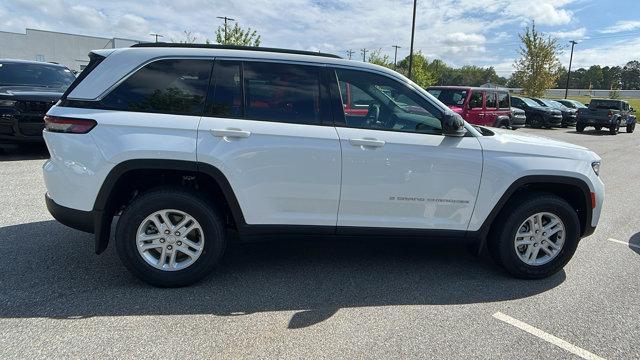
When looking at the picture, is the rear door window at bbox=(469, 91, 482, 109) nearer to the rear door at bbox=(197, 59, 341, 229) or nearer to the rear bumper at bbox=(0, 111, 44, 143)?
the rear door at bbox=(197, 59, 341, 229)

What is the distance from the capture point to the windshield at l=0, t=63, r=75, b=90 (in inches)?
359

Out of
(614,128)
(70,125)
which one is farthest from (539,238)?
(614,128)

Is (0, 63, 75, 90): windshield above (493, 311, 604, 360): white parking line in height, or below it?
above

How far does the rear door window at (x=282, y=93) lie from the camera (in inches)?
140

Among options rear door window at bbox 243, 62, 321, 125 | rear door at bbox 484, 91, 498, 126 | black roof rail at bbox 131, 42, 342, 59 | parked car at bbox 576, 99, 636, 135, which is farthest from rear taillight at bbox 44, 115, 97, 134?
parked car at bbox 576, 99, 636, 135

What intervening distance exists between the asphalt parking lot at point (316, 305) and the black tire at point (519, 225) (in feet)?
0.43

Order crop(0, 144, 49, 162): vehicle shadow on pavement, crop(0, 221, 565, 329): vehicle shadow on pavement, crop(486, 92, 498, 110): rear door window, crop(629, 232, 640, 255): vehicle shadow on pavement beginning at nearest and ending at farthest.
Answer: crop(0, 221, 565, 329): vehicle shadow on pavement < crop(629, 232, 640, 255): vehicle shadow on pavement < crop(0, 144, 49, 162): vehicle shadow on pavement < crop(486, 92, 498, 110): rear door window

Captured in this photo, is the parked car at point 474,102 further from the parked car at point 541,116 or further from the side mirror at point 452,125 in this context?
the parked car at point 541,116

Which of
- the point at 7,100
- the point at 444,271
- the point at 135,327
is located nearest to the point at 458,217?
the point at 444,271

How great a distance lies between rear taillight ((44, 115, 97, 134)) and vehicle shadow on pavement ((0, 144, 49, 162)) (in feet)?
19.9

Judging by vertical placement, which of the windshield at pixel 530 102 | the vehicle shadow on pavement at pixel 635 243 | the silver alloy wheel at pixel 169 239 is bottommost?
the vehicle shadow on pavement at pixel 635 243

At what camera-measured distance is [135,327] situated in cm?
301

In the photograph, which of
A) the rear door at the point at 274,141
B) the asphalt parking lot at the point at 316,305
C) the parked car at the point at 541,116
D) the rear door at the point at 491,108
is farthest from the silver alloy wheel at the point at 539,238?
the parked car at the point at 541,116

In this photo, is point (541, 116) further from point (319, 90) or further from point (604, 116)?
point (319, 90)
